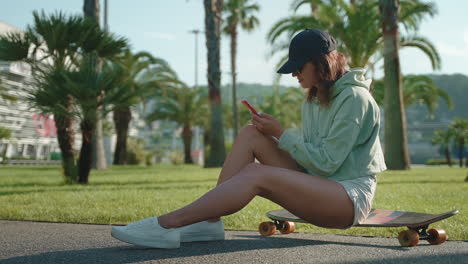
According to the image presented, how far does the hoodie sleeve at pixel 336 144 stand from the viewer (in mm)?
2623

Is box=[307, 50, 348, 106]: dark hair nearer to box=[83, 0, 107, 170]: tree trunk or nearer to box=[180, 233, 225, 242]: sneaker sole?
box=[180, 233, 225, 242]: sneaker sole

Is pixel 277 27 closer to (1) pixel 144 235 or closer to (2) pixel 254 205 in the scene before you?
(2) pixel 254 205

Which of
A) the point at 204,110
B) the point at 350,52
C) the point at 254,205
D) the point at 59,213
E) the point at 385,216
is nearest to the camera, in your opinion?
the point at 385,216

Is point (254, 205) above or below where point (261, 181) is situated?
below

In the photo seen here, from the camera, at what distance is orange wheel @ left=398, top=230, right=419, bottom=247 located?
2891 mm

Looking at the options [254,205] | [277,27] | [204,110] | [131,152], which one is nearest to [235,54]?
[204,110]

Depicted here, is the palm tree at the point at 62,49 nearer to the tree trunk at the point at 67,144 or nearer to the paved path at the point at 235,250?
the tree trunk at the point at 67,144

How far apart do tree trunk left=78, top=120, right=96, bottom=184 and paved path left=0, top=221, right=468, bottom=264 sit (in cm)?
570

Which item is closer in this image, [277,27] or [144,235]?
[144,235]

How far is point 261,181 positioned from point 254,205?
3060 mm

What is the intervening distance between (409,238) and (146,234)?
4.94 ft

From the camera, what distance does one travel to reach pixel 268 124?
2.89m

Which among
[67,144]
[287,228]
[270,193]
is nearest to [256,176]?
[270,193]

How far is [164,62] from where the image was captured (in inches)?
990
